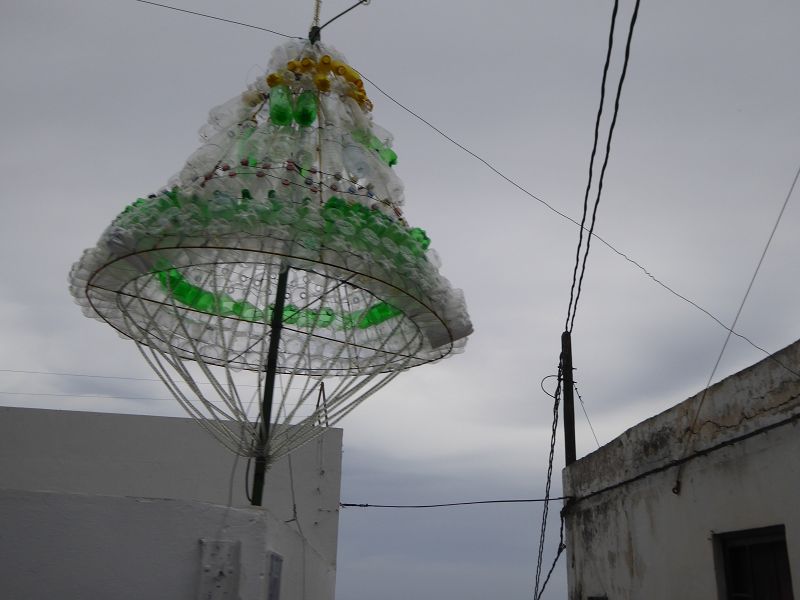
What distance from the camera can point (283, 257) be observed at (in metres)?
4.58

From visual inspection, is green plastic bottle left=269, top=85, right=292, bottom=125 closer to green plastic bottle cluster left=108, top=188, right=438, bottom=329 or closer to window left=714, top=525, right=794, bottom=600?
green plastic bottle cluster left=108, top=188, right=438, bottom=329

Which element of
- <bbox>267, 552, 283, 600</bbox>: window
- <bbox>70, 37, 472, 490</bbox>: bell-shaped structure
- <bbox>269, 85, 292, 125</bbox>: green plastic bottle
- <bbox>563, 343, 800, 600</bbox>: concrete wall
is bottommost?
<bbox>267, 552, 283, 600</bbox>: window

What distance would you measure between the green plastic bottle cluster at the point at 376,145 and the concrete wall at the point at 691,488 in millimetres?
2802

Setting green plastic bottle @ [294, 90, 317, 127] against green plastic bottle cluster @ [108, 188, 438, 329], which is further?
green plastic bottle @ [294, 90, 317, 127]

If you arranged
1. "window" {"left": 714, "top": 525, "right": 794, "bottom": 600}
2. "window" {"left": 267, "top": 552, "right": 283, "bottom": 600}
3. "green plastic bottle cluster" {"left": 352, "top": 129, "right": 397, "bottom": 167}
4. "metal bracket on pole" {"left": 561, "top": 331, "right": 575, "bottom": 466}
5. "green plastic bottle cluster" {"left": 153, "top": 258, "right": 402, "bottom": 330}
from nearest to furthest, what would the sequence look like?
"window" {"left": 267, "top": 552, "right": 283, "bottom": 600} < "window" {"left": 714, "top": 525, "right": 794, "bottom": 600} < "green plastic bottle cluster" {"left": 352, "top": 129, "right": 397, "bottom": 167} < "green plastic bottle cluster" {"left": 153, "top": 258, "right": 402, "bottom": 330} < "metal bracket on pole" {"left": 561, "top": 331, "right": 575, "bottom": 466}

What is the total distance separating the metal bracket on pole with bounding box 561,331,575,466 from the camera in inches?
379

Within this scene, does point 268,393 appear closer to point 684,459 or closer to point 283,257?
point 283,257

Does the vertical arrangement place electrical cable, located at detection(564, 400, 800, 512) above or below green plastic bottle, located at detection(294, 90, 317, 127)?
below

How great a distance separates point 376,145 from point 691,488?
3373 mm

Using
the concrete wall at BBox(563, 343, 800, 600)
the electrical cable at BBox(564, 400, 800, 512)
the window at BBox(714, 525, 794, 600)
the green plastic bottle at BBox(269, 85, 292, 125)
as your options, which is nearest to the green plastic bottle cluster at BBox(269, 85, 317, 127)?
the green plastic bottle at BBox(269, 85, 292, 125)

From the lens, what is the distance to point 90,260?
4.97 m

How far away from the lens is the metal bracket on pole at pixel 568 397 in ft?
31.6

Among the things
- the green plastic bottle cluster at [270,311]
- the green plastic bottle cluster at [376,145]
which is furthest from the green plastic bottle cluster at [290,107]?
the green plastic bottle cluster at [270,311]

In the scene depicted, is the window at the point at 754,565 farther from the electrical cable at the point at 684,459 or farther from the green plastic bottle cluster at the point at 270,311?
the green plastic bottle cluster at the point at 270,311
